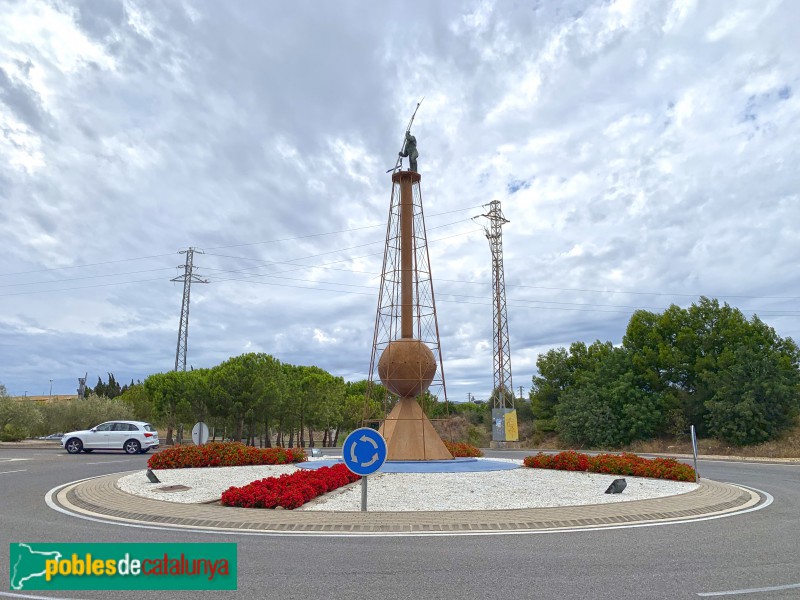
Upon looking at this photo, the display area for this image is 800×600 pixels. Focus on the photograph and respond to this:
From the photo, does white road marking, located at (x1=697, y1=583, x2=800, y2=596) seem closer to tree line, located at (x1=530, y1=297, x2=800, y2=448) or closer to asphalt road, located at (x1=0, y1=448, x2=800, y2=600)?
asphalt road, located at (x1=0, y1=448, x2=800, y2=600)

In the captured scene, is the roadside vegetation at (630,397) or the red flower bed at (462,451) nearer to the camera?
Answer: the red flower bed at (462,451)

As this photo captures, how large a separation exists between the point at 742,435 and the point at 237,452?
28.8m

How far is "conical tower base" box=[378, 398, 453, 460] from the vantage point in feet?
72.5

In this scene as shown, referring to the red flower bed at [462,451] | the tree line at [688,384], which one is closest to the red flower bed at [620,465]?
the red flower bed at [462,451]

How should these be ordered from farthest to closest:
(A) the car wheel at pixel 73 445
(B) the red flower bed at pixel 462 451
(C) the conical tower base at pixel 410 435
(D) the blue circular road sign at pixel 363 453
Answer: (A) the car wheel at pixel 73 445, (B) the red flower bed at pixel 462 451, (C) the conical tower base at pixel 410 435, (D) the blue circular road sign at pixel 363 453

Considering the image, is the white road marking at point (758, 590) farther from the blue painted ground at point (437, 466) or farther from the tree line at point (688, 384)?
the tree line at point (688, 384)

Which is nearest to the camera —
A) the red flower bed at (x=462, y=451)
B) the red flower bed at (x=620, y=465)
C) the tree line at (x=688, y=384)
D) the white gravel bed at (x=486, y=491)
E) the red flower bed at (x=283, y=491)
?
the red flower bed at (x=283, y=491)

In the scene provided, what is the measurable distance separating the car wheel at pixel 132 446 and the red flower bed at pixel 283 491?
768 inches

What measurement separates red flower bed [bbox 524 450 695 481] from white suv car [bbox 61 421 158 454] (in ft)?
66.6

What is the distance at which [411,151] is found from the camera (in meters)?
24.9

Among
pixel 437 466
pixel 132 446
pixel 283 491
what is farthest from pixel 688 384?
pixel 283 491

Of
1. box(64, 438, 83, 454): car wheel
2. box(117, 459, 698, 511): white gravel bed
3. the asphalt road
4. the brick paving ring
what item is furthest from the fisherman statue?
box(64, 438, 83, 454): car wheel

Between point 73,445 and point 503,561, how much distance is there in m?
29.3

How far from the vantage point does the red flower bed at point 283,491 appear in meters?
11.7
